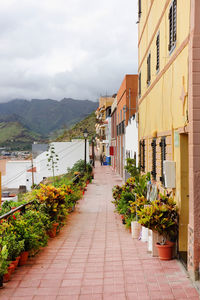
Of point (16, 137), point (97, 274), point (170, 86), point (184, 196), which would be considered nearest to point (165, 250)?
point (184, 196)

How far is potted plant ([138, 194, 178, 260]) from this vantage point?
6246 mm

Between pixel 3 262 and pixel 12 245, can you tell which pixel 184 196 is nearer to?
pixel 12 245

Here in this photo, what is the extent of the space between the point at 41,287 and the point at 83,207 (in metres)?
9.36

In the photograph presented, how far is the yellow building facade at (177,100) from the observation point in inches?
213

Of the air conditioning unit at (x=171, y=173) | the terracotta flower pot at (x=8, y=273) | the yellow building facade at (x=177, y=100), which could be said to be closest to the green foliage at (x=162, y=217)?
the yellow building facade at (x=177, y=100)

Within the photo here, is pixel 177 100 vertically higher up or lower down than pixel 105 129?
lower down

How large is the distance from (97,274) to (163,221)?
4.94 ft

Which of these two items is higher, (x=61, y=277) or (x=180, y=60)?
(x=180, y=60)

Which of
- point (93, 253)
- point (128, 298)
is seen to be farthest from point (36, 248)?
point (128, 298)

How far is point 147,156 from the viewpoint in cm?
1143

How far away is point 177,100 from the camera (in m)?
6.57

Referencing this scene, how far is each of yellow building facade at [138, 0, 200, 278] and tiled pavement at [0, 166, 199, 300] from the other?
0.51m

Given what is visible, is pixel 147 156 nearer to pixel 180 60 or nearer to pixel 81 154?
pixel 180 60

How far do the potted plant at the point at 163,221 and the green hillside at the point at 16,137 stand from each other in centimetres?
12683
